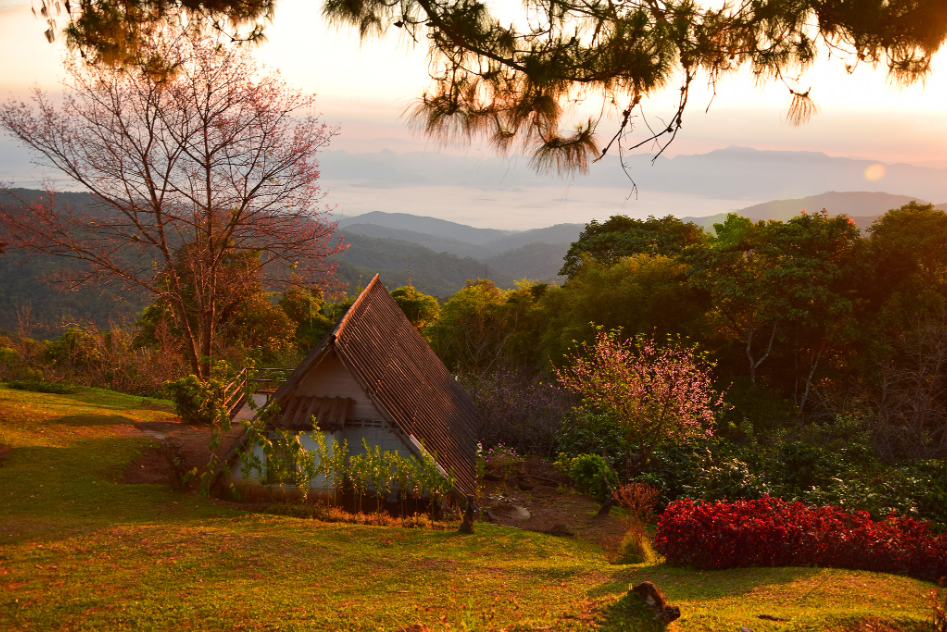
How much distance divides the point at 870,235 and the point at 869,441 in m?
9.80

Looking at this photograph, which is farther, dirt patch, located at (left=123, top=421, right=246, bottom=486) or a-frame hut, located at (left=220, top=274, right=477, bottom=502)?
dirt patch, located at (left=123, top=421, right=246, bottom=486)

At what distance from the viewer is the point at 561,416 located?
16281mm

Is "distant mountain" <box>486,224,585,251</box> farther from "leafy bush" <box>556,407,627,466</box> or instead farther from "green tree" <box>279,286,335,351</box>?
"leafy bush" <box>556,407,627,466</box>

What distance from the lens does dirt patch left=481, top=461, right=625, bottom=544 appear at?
9711 millimetres

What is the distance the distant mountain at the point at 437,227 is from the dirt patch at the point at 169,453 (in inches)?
6189

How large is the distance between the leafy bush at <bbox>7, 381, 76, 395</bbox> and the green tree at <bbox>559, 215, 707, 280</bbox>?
21278mm

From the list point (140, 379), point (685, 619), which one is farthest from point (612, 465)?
point (140, 379)

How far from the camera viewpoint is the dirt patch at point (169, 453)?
913 centimetres

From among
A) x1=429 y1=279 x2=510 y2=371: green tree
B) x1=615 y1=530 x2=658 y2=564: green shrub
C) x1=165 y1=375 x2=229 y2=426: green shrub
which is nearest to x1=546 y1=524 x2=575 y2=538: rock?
x1=615 y1=530 x2=658 y2=564: green shrub

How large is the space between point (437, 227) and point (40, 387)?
17666 centimetres

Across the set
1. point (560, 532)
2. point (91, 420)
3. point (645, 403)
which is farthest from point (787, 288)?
point (91, 420)

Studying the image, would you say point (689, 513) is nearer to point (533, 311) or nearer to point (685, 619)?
point (685, 619)

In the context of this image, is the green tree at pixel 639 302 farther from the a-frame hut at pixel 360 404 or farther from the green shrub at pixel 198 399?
the green shrub at pixel 198 399

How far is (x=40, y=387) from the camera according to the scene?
14.9m
